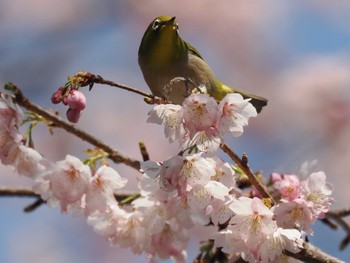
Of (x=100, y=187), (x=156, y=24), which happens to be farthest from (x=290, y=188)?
(x=156, y=24)

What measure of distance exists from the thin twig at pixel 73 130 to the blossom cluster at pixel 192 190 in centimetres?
4

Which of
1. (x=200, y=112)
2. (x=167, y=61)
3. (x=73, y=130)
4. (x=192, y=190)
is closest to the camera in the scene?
(x=200, y=112)

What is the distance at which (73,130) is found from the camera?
2.21m

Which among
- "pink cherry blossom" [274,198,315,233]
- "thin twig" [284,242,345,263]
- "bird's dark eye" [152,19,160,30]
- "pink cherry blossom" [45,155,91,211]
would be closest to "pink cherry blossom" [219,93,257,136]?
"pink cherry blossom" [274,198,315,233]

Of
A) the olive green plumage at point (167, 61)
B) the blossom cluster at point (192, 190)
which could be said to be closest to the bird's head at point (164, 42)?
the olive green plumage at point (167, 61)

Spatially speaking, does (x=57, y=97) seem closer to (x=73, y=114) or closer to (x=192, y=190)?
(x=73, y=114)

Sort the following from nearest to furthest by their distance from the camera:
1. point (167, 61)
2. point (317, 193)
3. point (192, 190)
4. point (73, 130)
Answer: point (192, 190), point (317, 193), point (73, 130), point (167, 61)

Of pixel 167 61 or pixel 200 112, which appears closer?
pixel 200 112

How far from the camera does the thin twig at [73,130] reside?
1813 millimetres

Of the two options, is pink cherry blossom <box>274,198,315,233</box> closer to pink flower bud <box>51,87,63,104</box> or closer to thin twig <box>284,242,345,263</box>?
thin twig <box>284,242,345,263</box>

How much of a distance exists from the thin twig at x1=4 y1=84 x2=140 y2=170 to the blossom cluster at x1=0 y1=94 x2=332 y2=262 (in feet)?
0.13

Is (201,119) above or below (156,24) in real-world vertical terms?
below

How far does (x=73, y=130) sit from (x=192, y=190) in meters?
0.65

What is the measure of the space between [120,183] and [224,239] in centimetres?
40
